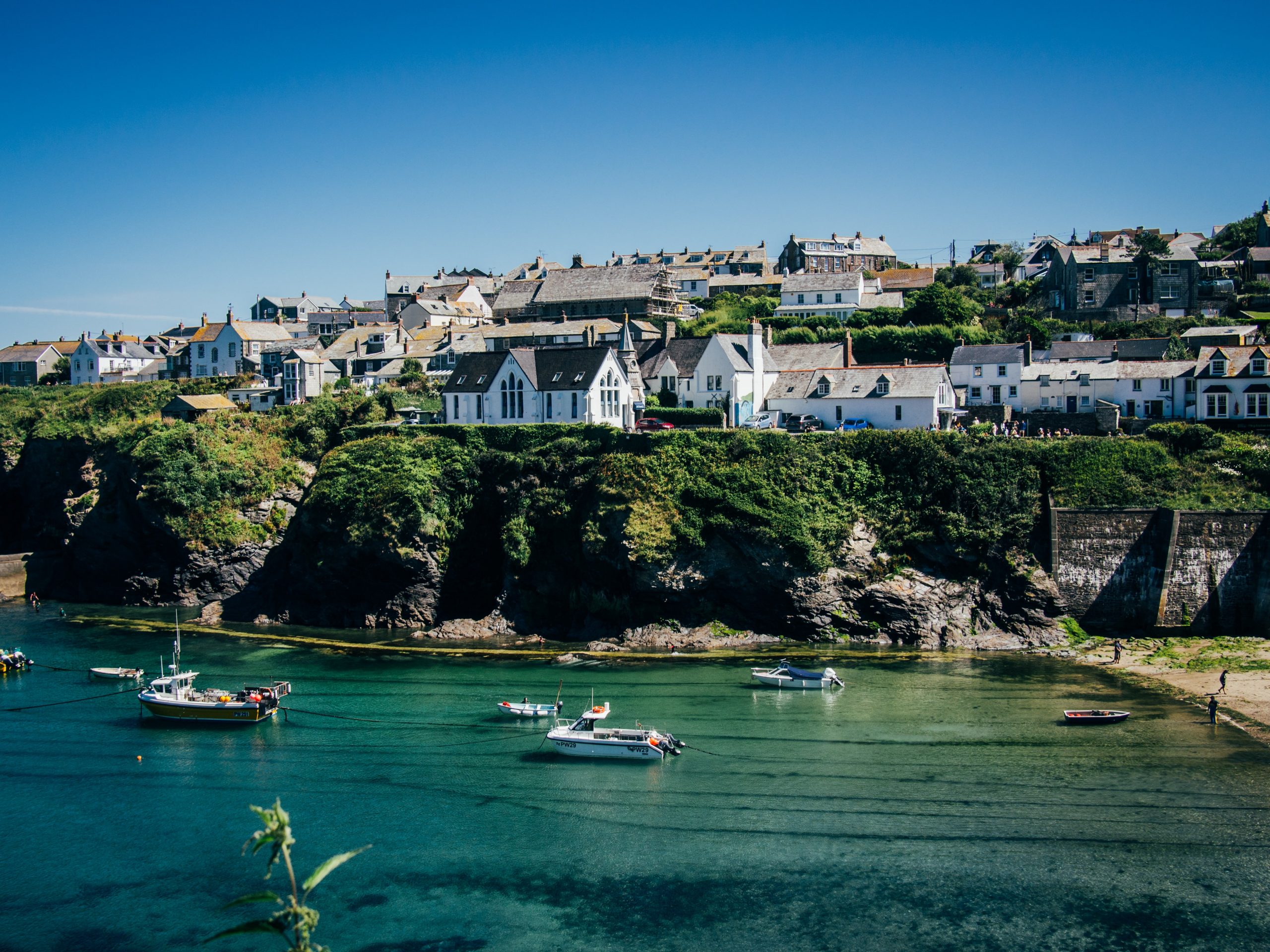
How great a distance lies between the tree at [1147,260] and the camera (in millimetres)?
95000

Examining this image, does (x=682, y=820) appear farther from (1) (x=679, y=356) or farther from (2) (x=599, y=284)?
(2) (x=599, y=284)

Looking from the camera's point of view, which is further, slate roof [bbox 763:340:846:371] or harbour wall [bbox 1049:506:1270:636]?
slate roof [bbox 763:340:846:371]

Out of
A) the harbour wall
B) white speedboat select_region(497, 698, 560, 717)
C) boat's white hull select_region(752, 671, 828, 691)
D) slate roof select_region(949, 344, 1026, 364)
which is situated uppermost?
slate roof select_region(949, 344, 1026, 364)

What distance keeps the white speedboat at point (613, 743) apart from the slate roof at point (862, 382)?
34.8 metres

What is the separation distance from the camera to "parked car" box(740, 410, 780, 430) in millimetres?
69738

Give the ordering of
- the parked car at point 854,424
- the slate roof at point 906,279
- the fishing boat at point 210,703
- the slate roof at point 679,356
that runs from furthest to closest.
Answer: the slate roof at point 906,279, the slate roof at point 679,356, the parked car at point 854,424, the fishing boat at point 210,703

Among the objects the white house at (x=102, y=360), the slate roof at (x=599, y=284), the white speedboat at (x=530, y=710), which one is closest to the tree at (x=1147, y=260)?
the slate roof at (x=599, y=284)

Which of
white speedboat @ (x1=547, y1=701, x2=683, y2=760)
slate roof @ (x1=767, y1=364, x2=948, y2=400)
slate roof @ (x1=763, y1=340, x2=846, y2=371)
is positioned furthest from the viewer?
slate roof @ (x1=763, y1=340, x2=846, y2=371)

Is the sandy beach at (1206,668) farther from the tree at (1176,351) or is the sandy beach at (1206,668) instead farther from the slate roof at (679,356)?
the slate roof at (679,356)

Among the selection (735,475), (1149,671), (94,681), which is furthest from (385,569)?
(1149,671)

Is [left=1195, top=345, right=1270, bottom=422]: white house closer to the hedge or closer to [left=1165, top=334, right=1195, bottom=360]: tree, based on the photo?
[left=1165, top=334, right=1195, bottom=360]: tree

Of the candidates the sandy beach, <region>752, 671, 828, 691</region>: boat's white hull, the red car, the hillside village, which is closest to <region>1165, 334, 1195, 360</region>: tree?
the hillside village

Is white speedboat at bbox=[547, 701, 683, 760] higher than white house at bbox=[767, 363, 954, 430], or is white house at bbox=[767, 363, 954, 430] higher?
white house at bbox=[767, 363, 954, 430]

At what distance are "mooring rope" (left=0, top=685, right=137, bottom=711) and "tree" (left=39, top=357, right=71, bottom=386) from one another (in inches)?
3218
